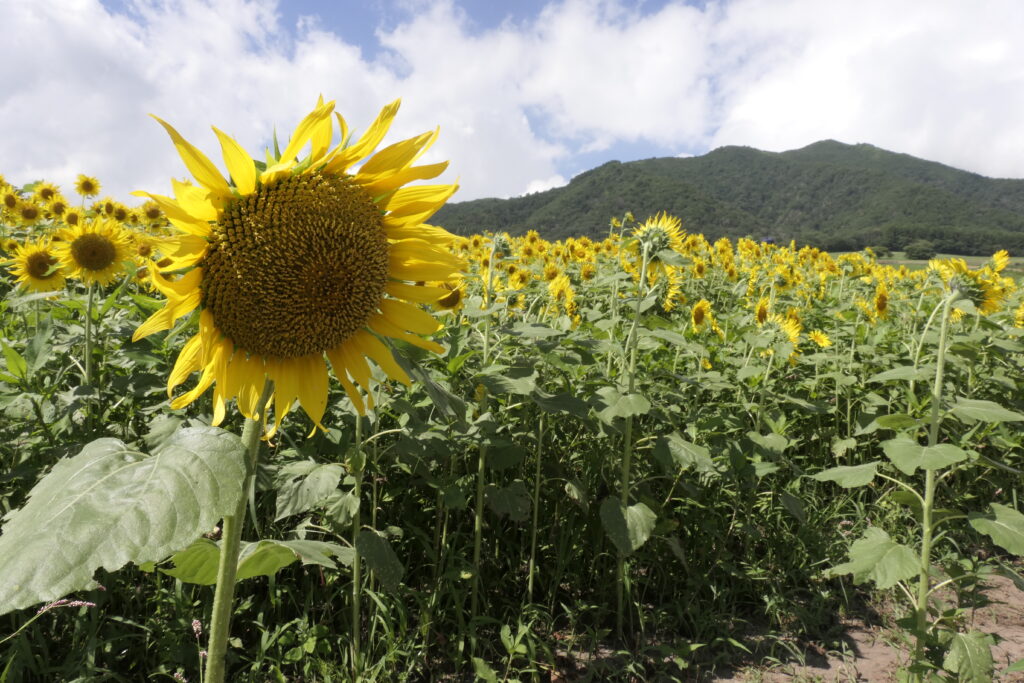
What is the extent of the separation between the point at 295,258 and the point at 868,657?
2938mm

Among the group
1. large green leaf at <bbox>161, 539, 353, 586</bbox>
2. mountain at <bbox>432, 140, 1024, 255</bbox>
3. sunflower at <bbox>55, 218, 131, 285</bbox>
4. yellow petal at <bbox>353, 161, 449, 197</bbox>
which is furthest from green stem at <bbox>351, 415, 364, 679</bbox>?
mountain at <bbox>432, 140, 1024, 255</bbox>

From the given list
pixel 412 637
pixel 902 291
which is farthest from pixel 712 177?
pixel 412 637

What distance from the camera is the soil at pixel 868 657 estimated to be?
245 centimetres

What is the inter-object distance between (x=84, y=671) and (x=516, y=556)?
1.60m

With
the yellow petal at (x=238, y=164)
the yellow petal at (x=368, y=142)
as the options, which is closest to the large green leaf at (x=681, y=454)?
the yellow petal at (x=368, y=142)

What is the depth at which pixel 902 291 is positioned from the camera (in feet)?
23.4

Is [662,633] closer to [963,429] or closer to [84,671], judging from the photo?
[84,671]

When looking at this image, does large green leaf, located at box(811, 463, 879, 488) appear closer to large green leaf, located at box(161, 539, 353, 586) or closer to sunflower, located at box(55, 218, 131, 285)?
large green leaf, located at box(161, 539, 353, 586)

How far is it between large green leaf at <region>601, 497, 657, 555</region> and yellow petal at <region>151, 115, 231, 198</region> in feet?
6.04

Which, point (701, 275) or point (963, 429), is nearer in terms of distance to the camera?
point (963, 429)

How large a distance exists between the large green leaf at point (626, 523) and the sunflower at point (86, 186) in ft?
30.7

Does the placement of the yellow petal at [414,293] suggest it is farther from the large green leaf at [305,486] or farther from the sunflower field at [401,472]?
the large green leaf at [305,486]

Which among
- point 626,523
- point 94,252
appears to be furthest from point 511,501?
point 94,252

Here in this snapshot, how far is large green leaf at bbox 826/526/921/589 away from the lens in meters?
1.89
